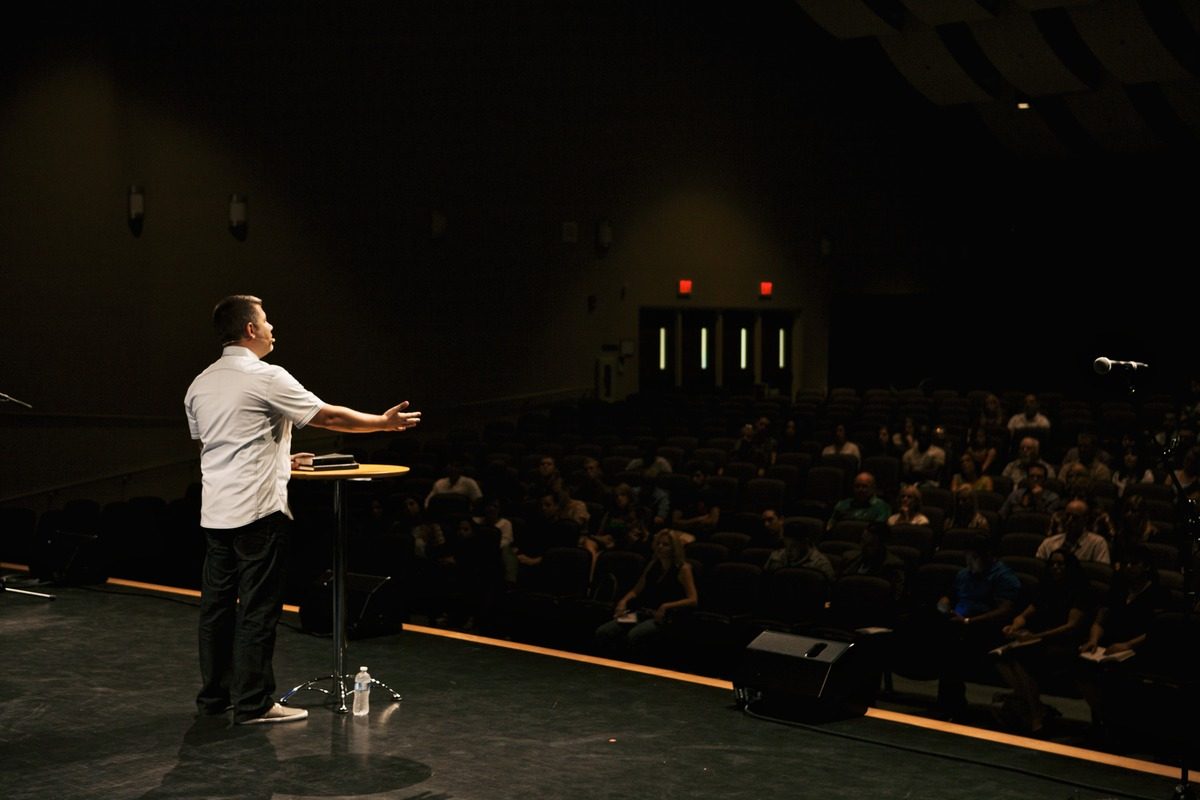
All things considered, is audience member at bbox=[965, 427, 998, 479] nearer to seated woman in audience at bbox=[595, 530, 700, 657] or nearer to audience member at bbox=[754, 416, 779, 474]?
audience member at bbox=[754, 416, 779, 474]

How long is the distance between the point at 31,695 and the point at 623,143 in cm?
1153

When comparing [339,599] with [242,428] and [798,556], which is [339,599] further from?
[798,556]

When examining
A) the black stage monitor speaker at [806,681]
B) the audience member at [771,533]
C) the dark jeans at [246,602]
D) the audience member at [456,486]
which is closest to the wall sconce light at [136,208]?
the audience member at [456,486]

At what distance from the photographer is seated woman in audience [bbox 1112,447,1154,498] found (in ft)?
28.6

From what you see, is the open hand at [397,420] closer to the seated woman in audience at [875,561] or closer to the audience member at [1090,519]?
the seated woman in audience at [875,561]

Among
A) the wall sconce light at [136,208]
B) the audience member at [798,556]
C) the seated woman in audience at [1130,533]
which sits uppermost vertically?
the wall sconce light at [136,208]

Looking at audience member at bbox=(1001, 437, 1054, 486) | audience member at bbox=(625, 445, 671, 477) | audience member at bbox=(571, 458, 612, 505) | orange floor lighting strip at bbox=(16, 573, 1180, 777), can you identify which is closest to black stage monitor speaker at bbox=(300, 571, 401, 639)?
orange floor lighting strip at bbox=(16, 573, 1180, 777)

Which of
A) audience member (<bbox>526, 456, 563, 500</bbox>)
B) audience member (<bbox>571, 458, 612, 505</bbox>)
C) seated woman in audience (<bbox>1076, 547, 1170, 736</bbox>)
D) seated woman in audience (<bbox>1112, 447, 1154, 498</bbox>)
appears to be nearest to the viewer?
seated woman in audience (<bbox>1076, 547, 1170, 736</bbox>)

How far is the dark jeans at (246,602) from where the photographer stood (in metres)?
3.57

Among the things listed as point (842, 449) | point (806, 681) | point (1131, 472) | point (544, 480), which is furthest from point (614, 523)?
point (806, 681)

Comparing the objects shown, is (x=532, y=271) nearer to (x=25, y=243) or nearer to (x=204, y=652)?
(x=25, y=243)

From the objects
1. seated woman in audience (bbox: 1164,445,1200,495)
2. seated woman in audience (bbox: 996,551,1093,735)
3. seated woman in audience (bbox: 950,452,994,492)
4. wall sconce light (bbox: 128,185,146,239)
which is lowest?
seated woman in audience (bbox: 996,551,1093,735)

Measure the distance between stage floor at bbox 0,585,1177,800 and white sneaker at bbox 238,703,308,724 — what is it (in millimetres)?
27

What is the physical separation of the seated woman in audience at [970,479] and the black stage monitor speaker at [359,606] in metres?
5.28
